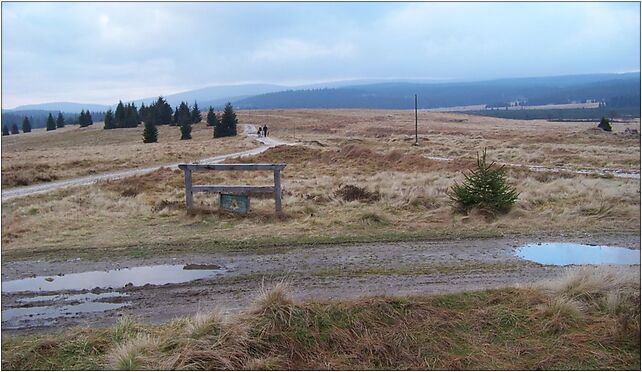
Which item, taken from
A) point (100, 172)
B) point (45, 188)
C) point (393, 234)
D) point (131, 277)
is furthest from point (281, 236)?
point (100, 172)

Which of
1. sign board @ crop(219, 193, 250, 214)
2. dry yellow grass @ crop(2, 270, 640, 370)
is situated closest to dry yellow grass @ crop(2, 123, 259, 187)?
sign board @ crop(219, 193, 250, 214)

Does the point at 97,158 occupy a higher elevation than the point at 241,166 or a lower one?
lower

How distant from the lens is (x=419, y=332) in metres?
5.43

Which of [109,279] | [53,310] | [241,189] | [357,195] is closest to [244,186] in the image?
[241,189]

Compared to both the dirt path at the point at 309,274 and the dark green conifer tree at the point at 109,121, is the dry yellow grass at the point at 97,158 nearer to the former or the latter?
the dark green conifer tree at the point at 109,121

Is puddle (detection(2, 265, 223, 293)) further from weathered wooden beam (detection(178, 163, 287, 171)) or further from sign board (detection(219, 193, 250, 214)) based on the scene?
weathered wooden beam (detection(178, 163, 287, 171))

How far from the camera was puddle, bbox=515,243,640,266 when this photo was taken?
27.7 ft

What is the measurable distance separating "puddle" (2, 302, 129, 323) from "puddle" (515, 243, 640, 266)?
6.53m

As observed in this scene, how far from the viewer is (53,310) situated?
6.67 meters

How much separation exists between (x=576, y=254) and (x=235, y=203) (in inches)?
320

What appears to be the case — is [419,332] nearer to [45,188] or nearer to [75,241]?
[75,241]

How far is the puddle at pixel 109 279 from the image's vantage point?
303 inches

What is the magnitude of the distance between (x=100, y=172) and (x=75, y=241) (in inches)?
723

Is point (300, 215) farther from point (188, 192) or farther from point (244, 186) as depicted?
point (188, 192)
